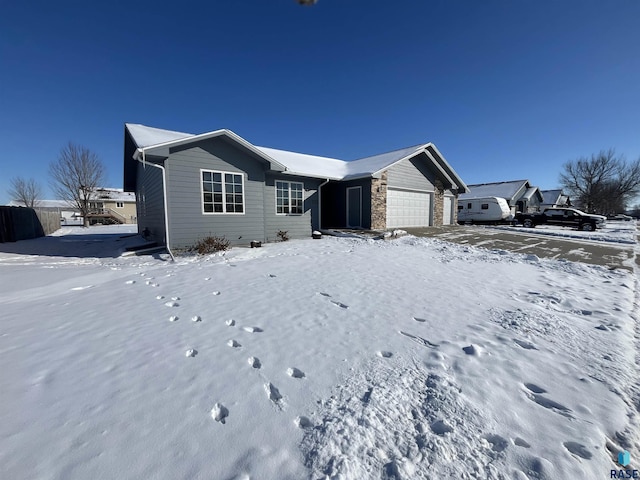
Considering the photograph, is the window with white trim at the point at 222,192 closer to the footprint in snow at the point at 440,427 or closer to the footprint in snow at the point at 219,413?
the footprint in snow at the point at 219,413

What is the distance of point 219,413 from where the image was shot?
206cm

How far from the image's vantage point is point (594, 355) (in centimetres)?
292

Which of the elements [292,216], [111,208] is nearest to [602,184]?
[292,216]

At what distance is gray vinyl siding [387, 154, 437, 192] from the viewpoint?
15.1 meters

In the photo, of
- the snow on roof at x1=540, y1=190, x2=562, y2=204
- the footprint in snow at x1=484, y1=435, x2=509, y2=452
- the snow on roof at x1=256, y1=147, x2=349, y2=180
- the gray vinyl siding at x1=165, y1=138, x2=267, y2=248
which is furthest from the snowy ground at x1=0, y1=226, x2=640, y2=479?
the snow on roof at x1=540, y1=190, x2=562, y2=204

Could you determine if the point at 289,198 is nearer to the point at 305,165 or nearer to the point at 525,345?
the point at 305,165

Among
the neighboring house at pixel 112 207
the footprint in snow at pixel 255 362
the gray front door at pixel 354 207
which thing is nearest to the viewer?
the footprint in snow at pixel 255 362

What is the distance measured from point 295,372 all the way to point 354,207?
12774 mm

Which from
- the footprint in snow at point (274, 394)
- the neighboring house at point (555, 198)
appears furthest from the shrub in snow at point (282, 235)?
the neighboring house at point (555, 198)

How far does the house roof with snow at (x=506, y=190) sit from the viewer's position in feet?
101

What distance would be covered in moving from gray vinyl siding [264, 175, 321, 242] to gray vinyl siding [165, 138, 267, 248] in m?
0.53

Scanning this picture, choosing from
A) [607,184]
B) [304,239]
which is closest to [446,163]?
[304,239]

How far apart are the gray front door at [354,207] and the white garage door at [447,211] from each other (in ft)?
25.5

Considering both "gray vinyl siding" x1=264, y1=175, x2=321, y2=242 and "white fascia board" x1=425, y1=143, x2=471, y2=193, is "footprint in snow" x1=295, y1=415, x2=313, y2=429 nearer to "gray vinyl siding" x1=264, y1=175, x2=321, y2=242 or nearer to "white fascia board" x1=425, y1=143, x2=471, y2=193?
"gray vinyl siding" x1=264, y1=175, x2=321, y2=242
